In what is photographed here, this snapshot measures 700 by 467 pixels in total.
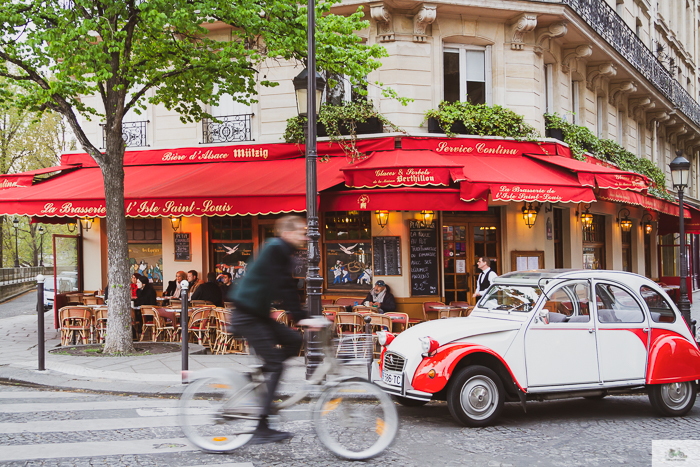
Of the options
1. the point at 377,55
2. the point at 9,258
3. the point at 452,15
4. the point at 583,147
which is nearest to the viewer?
the point at 377,55

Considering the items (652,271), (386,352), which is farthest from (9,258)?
(386,352)

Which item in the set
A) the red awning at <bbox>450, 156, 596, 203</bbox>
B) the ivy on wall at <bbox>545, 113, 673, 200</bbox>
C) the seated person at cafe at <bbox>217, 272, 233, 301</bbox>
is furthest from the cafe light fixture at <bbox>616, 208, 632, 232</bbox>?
the seated person at cafe at <bbox>217, 272, 233, 301</bbox>

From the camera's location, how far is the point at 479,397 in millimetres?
6086

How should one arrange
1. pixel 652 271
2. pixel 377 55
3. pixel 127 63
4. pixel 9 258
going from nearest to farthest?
pixel 127 63 → pixel 377 55 → pixel 652 271 → pixel 9 258

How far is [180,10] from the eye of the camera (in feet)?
30.7

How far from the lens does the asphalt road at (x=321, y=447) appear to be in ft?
16.2

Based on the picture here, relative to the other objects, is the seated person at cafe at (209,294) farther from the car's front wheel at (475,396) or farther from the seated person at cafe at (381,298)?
the car's front wheel at (475,396)

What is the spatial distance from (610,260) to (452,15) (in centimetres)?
930

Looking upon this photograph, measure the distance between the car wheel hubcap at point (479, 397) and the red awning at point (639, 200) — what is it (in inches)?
325

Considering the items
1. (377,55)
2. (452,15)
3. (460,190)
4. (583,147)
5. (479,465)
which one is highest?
(452,15)

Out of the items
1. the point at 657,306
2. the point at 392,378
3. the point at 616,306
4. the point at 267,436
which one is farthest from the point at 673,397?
the point at 267,436

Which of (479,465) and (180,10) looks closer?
(479,465)

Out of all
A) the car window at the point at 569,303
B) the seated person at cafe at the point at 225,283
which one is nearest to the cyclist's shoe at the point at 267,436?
the car window at the point at 569,303

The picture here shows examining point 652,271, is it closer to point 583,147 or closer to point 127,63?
point 583,147
